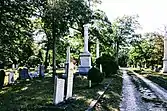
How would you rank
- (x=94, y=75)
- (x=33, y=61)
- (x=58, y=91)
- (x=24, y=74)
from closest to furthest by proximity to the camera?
(x=58, y=91)
(x=94, y=75)
(x=24, y=74)
(x=33, y=61)

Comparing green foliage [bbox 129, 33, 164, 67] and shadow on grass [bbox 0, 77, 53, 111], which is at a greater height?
green foliage [bbox 129, 33, 164, 67]

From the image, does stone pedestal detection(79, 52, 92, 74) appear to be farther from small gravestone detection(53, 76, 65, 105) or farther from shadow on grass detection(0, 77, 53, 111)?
small gravestone detection(53, 76, 65, 105)

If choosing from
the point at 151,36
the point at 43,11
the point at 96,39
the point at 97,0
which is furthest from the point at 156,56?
the point at 43,11

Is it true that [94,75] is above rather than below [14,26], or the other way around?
below

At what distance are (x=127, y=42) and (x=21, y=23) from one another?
50.8 m

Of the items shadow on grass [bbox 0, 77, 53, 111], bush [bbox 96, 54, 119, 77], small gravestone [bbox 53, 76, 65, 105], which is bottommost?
shadow on grass [bbox 0, 77, 53, 111]

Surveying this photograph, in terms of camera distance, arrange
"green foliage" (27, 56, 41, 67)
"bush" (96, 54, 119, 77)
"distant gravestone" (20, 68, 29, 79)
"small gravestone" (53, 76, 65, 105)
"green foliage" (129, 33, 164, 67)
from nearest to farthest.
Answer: "small gravestone" (53, 76, 65, 105), "distant gravestone" (20, 68, 29, 79), "bush" (96, 54, 119, 77), "green foliage" (27, 56, 41, 67), "green foliage" (129, 33, 164, 67)

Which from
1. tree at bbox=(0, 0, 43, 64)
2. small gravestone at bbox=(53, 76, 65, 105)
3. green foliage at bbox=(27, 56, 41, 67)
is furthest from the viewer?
green foliage at bbox=(27, 56, 41, 67)

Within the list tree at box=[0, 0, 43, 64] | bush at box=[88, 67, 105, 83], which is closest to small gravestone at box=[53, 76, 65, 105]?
tree at box=[0, 0, 43, 64]

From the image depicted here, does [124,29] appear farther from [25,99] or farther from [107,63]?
[25,99]

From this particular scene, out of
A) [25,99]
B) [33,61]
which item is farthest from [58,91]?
[33,61]

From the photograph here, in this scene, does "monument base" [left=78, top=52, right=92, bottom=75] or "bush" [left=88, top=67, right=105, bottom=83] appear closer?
"bush" [left=88, top=67, right=105, bottom=83]

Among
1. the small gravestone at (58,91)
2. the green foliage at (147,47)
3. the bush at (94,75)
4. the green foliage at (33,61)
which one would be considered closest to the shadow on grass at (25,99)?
the small gravestone at (58,91)

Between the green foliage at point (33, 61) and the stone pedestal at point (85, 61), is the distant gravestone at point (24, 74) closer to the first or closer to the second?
the stone pedestal at point (85, 61)
